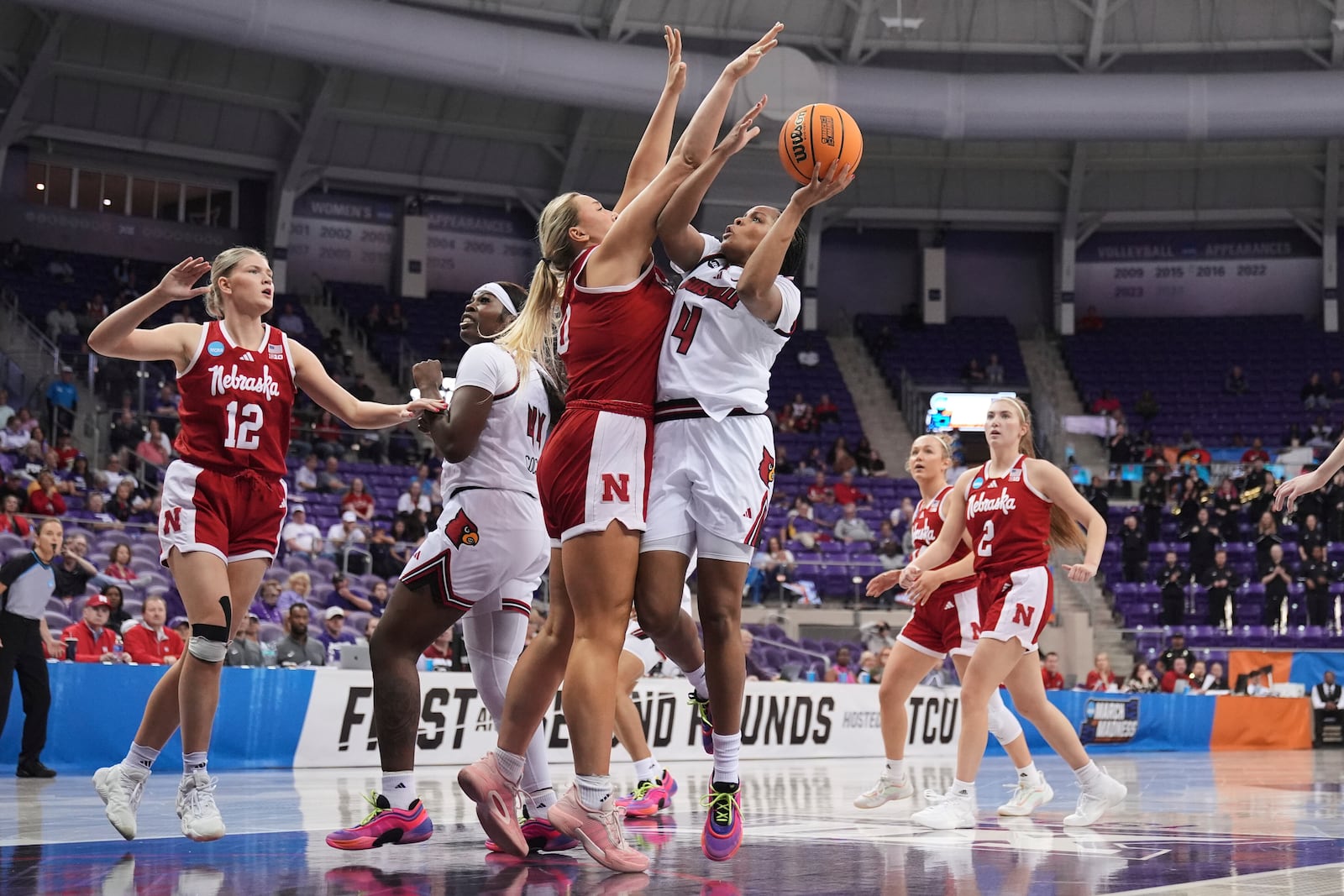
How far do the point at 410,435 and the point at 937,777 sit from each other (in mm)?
15099

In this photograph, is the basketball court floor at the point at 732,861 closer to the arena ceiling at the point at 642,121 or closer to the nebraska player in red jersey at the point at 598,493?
the nebraska player in red jersey at the point at 598,493

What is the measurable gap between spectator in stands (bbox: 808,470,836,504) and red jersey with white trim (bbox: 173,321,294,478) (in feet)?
66.7

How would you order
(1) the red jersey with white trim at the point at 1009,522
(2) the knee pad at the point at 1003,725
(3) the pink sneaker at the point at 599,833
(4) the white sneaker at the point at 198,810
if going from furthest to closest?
(2) the knee pad at the point at 1003,725 → (1) the red jersey with white trim at the point at 1009,522 → (4) the white sneaker at the point at 198,810 → (3) the pink sneaker at the point at 599,833

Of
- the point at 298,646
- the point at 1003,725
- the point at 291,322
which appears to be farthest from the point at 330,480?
the point at 1003,725

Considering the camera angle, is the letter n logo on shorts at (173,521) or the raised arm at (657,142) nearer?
the raised arm at (657,142)

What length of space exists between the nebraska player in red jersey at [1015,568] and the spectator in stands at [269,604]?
8.40 metres

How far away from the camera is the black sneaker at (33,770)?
993cm

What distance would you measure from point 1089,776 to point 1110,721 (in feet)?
42.9

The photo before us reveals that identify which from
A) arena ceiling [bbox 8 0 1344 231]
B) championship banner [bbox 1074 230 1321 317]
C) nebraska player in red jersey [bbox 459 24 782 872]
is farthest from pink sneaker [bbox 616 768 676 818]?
championship banner [bbox 1074 230 1321 317]

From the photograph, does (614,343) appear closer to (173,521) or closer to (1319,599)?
(173,521)

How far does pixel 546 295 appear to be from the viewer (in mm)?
5645

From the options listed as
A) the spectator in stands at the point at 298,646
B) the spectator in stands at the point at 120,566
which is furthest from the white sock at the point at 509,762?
the spectator in stands at the point at 120,566

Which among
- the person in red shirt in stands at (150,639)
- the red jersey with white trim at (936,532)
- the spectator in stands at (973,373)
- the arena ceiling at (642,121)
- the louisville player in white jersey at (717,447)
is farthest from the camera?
the spectator in stands at (973,373)

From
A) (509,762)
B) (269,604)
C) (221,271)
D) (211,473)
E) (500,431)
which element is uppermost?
(221,271)
